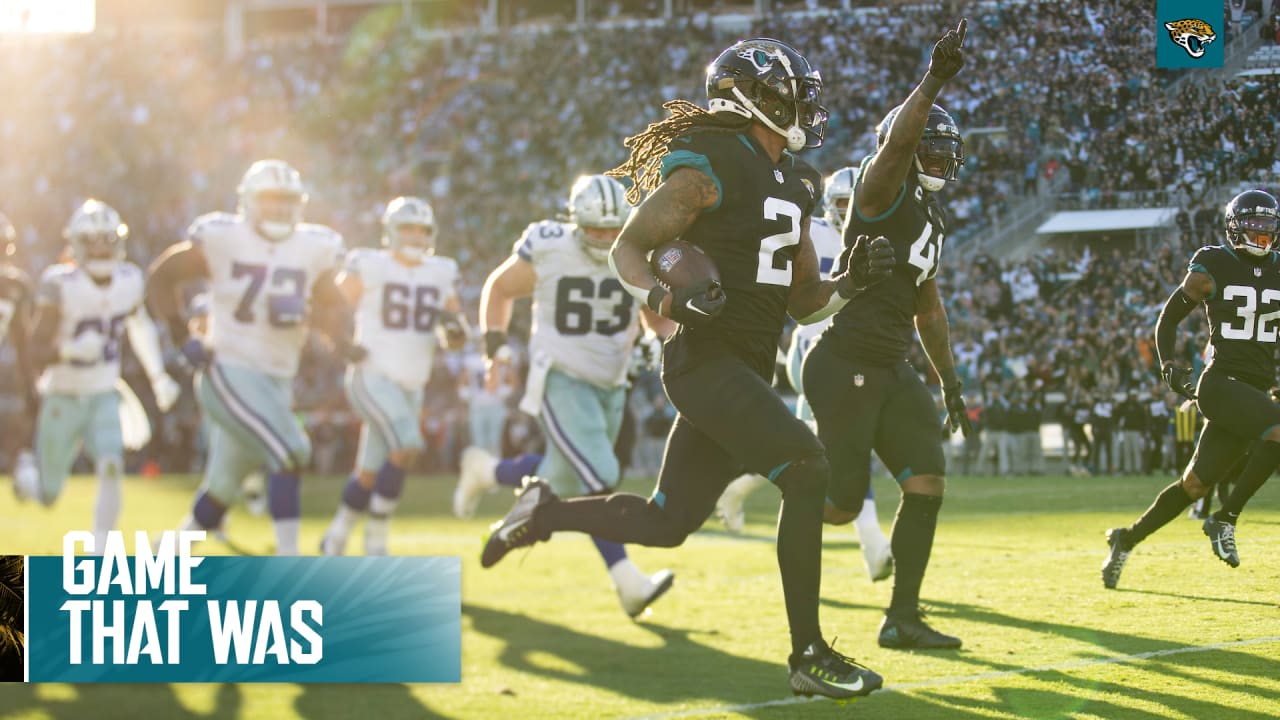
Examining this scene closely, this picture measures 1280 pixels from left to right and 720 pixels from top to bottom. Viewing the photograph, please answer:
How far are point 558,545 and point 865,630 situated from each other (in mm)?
4046

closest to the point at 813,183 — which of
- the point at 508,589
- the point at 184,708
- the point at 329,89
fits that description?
the point at 184,708

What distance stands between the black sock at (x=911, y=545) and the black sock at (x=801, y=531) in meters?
1.04

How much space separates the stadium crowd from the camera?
245 inches

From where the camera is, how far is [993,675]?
4.66 meters

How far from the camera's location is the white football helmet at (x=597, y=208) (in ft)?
22.1

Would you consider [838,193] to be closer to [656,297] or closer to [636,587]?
[636,587]

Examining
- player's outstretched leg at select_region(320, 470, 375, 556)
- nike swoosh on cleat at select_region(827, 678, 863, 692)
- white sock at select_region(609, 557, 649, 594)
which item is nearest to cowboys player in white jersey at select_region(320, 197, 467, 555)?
player's outstretched leg at select_region(320, 470, 375, 556)

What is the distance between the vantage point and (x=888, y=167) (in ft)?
15.5

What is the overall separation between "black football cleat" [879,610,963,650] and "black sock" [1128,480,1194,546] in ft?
3.83

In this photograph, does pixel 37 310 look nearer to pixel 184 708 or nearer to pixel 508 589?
pixel 508 589

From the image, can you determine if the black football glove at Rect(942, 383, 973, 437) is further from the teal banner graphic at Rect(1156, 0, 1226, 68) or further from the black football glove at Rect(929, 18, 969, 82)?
the teal banner graphic at Rect(1156, 0, 1226, 68)

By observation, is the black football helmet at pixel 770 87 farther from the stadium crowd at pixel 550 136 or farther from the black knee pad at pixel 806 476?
the stadium crowd at pixel 550 136

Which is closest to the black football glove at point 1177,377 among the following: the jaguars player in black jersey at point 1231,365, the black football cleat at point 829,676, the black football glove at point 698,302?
the jaguars player in black jersey at point 1231,365

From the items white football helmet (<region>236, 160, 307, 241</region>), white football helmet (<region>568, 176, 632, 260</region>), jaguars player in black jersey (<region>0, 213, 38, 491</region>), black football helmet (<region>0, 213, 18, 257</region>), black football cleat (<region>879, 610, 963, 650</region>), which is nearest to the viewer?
black football cleat (<region>879, 610, 963, 650</region>)
